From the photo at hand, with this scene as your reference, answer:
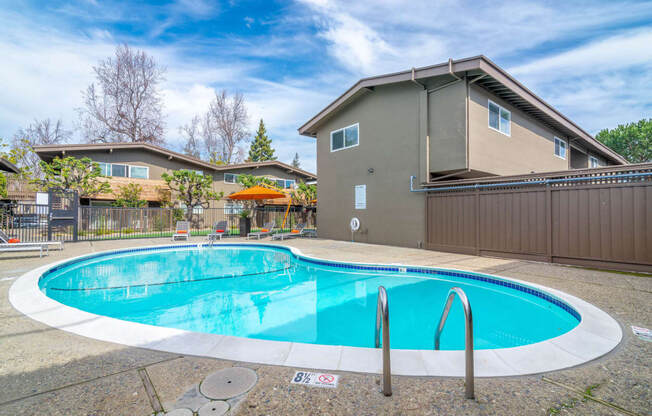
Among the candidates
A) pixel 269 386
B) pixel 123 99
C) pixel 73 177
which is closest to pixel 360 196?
pixel 269 386

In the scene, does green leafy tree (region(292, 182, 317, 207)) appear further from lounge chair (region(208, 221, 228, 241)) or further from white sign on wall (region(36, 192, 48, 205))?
white sign on wall (region(36, 192, 48, 205))

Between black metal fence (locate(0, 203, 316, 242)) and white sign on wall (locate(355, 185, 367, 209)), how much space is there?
671 centimetres

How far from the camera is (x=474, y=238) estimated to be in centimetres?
827

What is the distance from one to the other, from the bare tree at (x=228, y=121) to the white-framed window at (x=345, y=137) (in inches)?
771

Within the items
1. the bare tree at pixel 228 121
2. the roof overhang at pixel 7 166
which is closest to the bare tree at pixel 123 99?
the bare tree at pixel 228 121

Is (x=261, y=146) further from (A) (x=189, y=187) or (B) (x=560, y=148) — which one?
(B) (x=560, y=148)

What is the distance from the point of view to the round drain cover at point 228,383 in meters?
1.92

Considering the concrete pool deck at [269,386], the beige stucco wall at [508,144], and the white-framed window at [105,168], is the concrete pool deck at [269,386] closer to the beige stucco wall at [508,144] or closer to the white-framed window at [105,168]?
the beige stucco wall at [508,144]

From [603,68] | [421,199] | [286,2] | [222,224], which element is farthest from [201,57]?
[603,68]

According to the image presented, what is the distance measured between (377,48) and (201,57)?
11599 mm

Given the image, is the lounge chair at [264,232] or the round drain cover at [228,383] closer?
the round drain cover at [228,383]

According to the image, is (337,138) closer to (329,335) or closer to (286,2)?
(286,2)

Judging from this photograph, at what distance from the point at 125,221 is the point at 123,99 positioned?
12.3 m

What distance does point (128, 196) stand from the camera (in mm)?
15906
